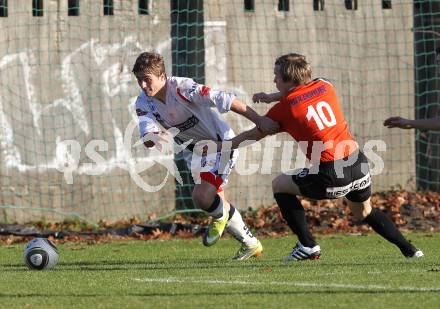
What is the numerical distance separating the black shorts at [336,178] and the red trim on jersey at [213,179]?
976 millimetres

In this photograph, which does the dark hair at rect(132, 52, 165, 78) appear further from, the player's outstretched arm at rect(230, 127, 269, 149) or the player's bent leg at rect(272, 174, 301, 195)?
the player's bent leg at rect(272, 174, 301, 195)

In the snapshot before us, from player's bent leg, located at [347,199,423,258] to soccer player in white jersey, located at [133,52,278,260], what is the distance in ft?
3.53

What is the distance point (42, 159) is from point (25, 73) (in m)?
1.07

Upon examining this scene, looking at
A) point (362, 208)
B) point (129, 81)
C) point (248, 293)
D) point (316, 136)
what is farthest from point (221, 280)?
point (129, 81)

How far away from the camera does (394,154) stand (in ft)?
50.1

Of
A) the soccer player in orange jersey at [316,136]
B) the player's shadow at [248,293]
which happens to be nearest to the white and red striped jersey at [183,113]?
the soccer player in orange jersey at [316,136]

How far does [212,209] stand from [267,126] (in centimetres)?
111

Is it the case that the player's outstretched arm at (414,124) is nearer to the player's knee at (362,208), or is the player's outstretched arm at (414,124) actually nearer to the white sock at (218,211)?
the player's knee at (362,208)

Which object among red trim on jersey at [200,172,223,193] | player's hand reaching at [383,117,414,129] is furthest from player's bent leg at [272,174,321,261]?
player's hand reaching at [383,117,414,129]

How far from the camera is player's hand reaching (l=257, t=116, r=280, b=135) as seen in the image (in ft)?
29.9

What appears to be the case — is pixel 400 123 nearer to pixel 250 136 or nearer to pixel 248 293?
pixel 250 136

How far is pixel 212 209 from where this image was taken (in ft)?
32.3

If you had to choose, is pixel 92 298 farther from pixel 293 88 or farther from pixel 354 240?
pixel 354 240

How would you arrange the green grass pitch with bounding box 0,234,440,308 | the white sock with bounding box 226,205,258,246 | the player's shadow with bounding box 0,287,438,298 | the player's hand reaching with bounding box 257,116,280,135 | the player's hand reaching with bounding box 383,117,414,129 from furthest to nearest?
the white sock with bounding box 226,205,258,246
the player's hand reaching with bounding box 257,116,280,135
the player's hand reaching with bounding box 383,117,414,129
the player's shadow with bounding box 0,287,438,298
the green grass pitch with bounding box 0,234,440,308
